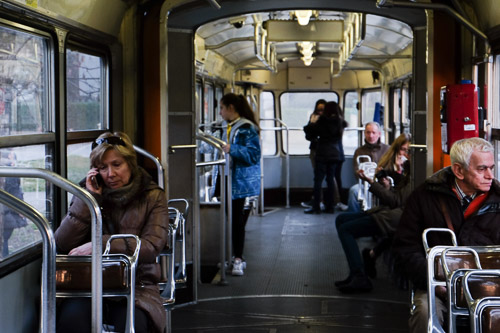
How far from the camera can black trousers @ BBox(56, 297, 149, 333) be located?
343 cm

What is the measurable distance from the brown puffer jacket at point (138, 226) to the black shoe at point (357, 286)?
2694 mm

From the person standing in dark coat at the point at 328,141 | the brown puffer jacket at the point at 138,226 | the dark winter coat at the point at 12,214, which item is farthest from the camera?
the person standing in dark coat at the point at 328,141

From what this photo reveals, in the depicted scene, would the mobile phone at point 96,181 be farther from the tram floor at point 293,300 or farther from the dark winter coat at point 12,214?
the tram floor at point 293,300

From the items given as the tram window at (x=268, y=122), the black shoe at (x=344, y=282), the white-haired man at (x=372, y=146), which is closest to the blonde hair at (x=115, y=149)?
the black shoe at (x=344, y=282)

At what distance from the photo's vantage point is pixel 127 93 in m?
5.62

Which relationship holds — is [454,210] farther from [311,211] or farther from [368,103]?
[368,103]

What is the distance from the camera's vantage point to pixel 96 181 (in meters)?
→ 3.90

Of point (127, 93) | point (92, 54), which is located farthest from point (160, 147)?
point (92, 54)

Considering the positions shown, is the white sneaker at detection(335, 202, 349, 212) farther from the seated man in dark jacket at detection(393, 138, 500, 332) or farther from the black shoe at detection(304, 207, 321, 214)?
the seated man in dark jacket at detection(393, 138, 500, 332)

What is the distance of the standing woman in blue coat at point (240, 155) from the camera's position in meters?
6.86

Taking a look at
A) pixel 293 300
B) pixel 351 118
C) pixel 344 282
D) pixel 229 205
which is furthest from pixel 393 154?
pixel 351 118

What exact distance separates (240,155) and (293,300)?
143 centimetres

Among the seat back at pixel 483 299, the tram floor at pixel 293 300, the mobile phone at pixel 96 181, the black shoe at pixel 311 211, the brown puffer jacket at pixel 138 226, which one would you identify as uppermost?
the mobile phone at pixel 96 181

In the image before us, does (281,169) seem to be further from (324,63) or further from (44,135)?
(44,135)
